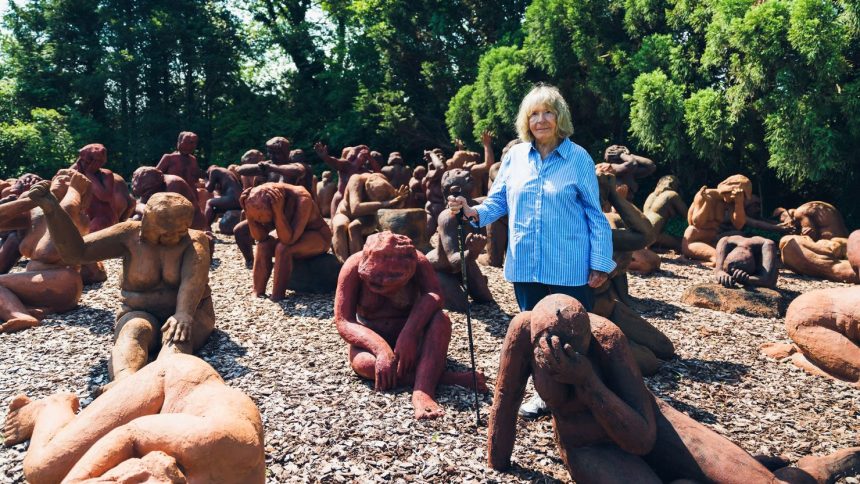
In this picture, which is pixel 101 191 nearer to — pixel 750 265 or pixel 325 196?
pixel 325 196

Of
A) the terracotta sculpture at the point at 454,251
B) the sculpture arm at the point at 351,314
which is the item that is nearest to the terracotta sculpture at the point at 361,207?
the terracotta sculpture at the point at 454,251

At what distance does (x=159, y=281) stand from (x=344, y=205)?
14.4 ft

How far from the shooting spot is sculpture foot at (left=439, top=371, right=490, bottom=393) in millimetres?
4883

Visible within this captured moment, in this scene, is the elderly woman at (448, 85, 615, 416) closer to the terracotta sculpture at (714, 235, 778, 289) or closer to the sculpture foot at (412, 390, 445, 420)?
the sculpture foot at (412, 390, 445, 420)

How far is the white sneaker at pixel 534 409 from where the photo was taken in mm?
4387


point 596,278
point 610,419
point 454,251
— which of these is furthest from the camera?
point 454,251

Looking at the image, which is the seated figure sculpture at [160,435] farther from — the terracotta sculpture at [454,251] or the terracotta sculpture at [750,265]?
the terracotta sculpture at [750,265]

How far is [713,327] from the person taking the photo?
7109mm

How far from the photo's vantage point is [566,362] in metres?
2.91

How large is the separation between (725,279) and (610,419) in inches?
246

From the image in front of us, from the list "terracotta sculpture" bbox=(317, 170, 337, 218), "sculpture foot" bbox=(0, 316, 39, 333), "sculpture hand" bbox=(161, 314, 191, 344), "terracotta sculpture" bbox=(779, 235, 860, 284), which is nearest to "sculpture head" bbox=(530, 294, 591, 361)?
"sculpture hand" bbox=(161, 314, 191, 344)

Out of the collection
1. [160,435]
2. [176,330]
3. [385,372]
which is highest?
[160,435]

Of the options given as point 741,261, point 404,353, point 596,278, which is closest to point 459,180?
point 404,353

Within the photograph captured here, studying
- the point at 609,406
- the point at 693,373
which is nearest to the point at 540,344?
the point at 609,406
